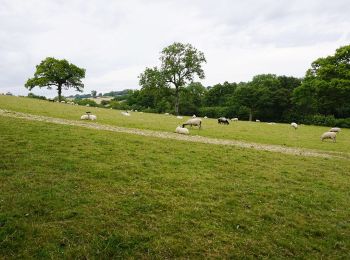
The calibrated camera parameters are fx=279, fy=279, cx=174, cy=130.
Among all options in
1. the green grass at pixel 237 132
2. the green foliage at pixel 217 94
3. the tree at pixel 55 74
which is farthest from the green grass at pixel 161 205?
the green foliage at pixel 217 94

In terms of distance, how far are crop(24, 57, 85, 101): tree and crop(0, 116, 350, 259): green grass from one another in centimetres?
6852

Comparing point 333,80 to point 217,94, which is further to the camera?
point 217,94

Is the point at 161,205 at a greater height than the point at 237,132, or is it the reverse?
the point at 237,132

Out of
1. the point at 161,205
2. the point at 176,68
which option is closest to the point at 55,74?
the point at 176,68

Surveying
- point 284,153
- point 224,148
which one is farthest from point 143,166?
point 284,153

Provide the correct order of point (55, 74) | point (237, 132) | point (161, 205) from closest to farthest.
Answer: point (161, 205)
point (237, 132)
point (55, 74)

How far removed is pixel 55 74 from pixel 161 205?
79.2 m

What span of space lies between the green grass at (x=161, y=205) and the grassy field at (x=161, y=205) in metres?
0.03

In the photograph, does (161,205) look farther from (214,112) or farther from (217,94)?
(217,94)

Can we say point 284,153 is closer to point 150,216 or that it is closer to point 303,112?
point 150,216

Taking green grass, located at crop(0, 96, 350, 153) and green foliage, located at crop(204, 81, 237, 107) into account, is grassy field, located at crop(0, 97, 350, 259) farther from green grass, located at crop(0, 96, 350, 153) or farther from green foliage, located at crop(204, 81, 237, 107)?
green foliage, located at crop(204, 81, 237, 107)

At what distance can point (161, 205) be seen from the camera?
9617 millimetres

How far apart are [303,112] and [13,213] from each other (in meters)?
86.2

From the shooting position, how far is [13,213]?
8.22 metres
